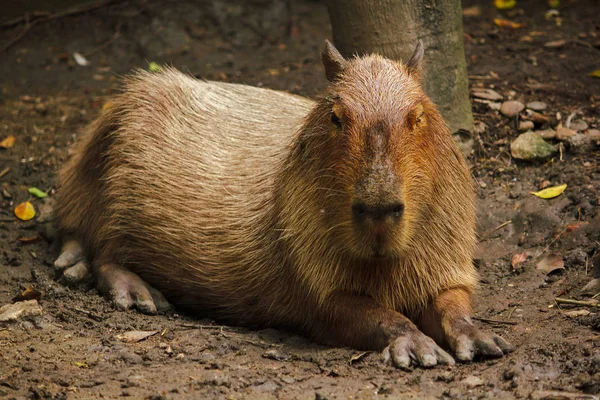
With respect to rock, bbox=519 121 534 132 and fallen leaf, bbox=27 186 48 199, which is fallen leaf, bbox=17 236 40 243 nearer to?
fallen leaf, bbox=27 186 48 199

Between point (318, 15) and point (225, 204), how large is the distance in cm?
438

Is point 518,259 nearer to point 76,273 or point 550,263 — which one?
point 550,263

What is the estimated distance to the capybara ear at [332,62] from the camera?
4172 mm

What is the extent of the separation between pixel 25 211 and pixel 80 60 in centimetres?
273

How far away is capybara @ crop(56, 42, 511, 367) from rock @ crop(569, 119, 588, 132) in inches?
65.2

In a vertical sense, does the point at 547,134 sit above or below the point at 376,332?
above

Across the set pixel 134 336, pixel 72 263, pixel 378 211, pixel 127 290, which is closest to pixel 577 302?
pixel 378 211

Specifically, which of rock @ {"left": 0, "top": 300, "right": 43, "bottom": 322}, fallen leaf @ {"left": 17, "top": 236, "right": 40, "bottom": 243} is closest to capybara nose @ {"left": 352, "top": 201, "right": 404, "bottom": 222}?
rock @ {"left": 0, "top": 300, "right": 43, "bottom": 322}

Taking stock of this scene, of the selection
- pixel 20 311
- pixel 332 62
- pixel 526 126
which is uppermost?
pixel 332 62

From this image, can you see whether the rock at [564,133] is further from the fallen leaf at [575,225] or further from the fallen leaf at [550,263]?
the fallen leaf at [550,263]

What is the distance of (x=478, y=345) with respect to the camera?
3828mm

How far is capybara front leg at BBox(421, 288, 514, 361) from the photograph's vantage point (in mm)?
3807

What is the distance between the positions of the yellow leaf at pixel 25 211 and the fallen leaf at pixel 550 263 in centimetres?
338

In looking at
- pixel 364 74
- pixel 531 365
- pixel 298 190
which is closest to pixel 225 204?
pixel 298 190
